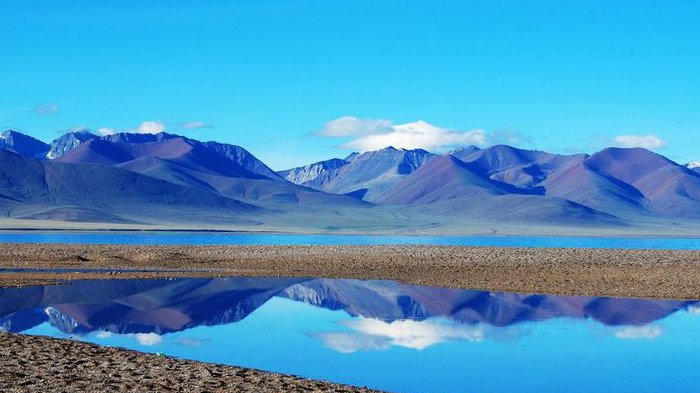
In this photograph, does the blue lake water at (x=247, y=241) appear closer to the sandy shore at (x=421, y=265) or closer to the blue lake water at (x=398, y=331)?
the sandy shore at (x=421, y=265)

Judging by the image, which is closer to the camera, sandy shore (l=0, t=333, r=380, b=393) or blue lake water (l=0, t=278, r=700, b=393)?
sandy shore (l=0, t=333, r=380, b=393)

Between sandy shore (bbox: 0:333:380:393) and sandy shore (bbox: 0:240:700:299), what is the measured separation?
17740mm

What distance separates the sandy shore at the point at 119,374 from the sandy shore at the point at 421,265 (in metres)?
17.7

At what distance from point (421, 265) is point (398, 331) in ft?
77.1

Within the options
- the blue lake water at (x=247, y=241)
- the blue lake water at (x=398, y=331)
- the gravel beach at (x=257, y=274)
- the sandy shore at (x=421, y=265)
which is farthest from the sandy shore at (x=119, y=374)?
the blue lake water at (x=247, y=241)

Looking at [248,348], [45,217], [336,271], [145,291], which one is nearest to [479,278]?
[336,271]

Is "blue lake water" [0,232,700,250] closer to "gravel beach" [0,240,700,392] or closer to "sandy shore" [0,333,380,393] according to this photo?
"gravel beach" [0,240,700,392]

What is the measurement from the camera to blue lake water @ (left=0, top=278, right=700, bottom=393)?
57.2 ft

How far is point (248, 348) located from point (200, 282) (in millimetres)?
17053

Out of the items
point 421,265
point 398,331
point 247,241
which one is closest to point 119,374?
point 398,331

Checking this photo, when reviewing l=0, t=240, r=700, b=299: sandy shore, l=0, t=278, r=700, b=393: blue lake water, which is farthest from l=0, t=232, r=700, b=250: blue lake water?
l=0, t=278, r=700, b=393: blue lake water

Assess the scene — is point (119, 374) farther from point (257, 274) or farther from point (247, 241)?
point (247, 241)

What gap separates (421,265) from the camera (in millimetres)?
46938

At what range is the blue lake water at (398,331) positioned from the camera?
57.2 feet
